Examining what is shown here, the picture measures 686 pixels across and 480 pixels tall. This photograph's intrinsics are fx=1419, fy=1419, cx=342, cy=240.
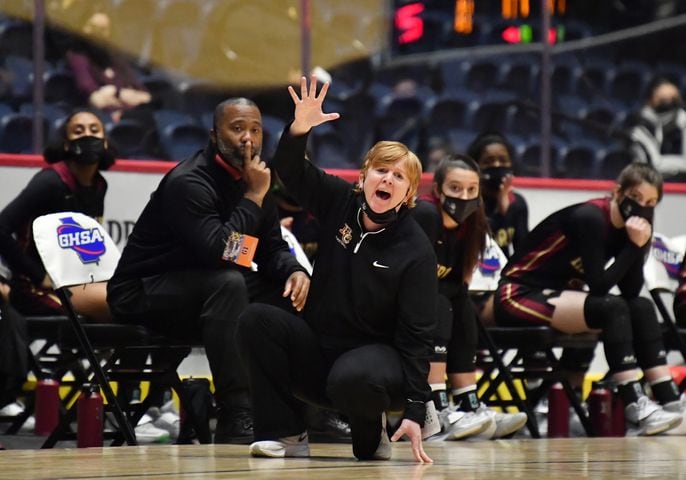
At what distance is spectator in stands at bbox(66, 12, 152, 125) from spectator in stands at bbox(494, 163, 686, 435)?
2.53 meters

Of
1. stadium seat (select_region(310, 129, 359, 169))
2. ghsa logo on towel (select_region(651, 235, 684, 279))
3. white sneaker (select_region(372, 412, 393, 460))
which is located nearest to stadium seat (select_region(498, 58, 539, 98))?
stadium seat (select_region(310, 129, 359, 169))

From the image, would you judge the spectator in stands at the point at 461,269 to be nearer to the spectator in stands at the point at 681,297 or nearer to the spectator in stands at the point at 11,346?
the spectator in stands at the point at 681,297

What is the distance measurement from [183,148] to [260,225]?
2.58 metres

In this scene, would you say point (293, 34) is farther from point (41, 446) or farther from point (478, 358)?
point (41, 446)

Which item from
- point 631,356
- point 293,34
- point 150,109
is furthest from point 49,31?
point 631,356

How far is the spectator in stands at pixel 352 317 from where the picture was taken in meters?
4.38

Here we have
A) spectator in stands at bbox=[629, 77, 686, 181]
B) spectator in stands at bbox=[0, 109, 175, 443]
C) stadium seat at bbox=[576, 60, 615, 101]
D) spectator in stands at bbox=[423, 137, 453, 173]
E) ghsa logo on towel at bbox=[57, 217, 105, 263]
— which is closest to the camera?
ghsa logo on towel at bbox=[57, 217, 105, 263]

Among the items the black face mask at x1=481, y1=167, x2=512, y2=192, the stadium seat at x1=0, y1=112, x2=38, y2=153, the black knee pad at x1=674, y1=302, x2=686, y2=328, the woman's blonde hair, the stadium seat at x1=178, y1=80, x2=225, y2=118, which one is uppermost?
the stadium seat at x1=178, y1=80, x2=225, y2=118

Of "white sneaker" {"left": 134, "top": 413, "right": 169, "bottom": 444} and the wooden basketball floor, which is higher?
the wooden basketball floor

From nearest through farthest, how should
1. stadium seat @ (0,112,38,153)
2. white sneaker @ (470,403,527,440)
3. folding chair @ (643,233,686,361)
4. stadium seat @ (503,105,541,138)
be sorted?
1. white sneaker @ (470,403,527,440)
2. folding chair @ (643,233,686,361)
3. stadium seat @ (0,112,38,153)
4. stadium seat @ (503,105,541,138)

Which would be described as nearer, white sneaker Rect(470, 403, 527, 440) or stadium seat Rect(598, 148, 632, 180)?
white sneaker Rect(470, 403, 527, 440)

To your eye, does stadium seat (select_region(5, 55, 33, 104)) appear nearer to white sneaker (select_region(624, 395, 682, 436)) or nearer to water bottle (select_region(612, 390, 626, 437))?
water bottle (select_region(612, 390, 626, 437))

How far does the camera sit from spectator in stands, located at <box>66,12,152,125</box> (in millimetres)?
8055

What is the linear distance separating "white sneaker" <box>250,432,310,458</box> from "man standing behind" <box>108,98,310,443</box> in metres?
0.79
